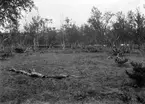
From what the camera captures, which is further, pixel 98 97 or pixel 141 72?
pixel 141 72

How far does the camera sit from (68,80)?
6.15m

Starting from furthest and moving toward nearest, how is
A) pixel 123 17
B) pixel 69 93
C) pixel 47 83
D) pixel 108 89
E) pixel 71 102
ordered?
pixel 123 17, pixel 47 83, pixel 108 89, pixel 69 93, pixel 71 102

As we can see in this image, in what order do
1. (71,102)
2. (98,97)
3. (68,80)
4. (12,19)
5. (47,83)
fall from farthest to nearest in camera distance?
(12,19), (68,80), (47,83), (98,97), (71,102)

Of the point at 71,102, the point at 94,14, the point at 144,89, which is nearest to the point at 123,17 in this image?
the point at 94,14

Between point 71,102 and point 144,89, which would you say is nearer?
point 71,102

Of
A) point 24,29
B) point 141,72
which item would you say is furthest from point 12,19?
point 24,29

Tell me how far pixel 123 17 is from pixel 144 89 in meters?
23.4

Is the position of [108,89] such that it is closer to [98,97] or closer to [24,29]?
[98,97]

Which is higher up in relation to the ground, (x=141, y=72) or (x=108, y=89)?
(x=141, y=72)

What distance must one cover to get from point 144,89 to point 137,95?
2.11ft

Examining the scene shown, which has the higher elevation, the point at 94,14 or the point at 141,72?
the point at 94,14

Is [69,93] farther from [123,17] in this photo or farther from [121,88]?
[123,17]

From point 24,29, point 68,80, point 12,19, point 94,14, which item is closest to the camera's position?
point 68,80

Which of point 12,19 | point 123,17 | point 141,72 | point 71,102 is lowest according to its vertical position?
point 71,102
